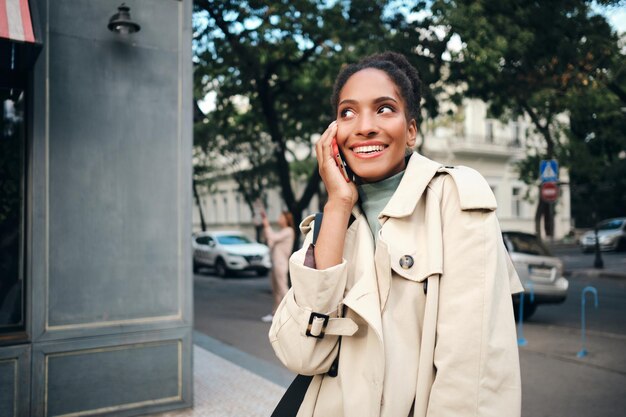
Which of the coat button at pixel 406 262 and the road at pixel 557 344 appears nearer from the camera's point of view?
the coat button at pixel 406 262

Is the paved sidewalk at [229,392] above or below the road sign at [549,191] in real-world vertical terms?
below

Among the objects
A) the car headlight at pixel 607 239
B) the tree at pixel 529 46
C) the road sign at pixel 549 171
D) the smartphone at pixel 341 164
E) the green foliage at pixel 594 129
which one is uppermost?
the tree at pixel 529 46

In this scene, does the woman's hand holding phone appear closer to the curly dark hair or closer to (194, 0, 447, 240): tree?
the curly dark hair

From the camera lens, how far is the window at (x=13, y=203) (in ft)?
14.6

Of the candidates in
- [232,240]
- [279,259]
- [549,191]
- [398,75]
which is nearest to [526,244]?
[279,259]

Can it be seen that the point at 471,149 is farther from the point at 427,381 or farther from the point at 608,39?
the point at 427,381

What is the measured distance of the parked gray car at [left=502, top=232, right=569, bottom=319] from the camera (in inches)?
401

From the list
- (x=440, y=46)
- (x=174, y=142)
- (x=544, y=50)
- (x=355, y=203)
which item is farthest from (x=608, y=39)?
(x=355, y=203)

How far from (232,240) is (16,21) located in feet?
60.0

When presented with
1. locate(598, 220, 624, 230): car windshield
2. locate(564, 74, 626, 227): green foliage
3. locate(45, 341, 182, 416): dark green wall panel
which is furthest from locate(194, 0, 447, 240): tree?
locate(598, 220, 624, 230): car windshield

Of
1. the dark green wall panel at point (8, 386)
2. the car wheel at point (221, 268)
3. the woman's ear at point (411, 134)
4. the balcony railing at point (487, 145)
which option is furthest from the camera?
the balcony railing at point (487, 145)

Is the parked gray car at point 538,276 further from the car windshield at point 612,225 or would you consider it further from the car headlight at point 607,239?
the car windshield at point 612,225

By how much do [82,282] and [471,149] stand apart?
111 ft

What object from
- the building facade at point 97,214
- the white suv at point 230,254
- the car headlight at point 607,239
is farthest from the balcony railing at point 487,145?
the building facade at point 97,214
